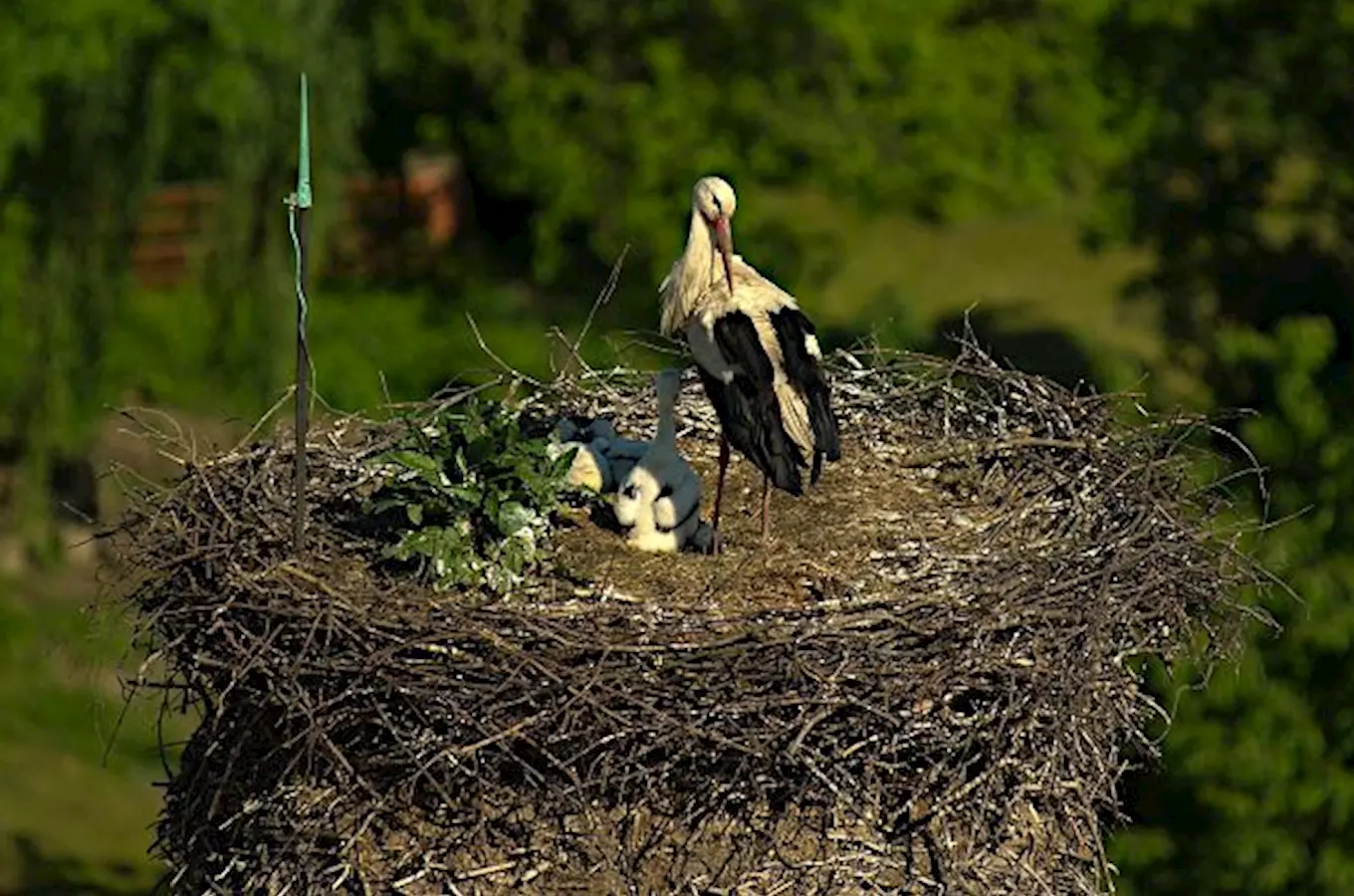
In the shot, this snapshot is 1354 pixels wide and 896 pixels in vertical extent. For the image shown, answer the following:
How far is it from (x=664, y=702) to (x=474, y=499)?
1058mm

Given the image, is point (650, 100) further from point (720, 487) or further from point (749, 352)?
point (749, 352)

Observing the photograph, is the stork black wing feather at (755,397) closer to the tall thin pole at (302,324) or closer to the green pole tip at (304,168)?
the tall thin pole at (302,324)

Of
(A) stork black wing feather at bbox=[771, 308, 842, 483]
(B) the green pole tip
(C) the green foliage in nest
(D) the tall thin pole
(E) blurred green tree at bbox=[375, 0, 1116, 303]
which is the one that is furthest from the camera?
(E) blurred green tree at bbox=[375, 0, 1116, 303]

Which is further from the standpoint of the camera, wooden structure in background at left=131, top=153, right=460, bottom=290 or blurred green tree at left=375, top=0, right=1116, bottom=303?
wooden structure in background at left=131, top=153, right=460, bottom=290

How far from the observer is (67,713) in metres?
23.5

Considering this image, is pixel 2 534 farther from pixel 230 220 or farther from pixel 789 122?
pixel 789 122

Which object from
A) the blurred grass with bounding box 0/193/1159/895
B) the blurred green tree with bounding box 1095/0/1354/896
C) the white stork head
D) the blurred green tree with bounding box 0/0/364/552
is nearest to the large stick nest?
the white stork head

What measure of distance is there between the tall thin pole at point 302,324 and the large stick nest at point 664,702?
0.58 ft

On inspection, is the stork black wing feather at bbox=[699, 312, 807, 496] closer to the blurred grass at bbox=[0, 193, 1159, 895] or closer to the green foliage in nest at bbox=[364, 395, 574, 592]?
the green foliage in nest at bbox=[364, 395, 574, 592]

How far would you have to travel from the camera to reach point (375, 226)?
3192 cm

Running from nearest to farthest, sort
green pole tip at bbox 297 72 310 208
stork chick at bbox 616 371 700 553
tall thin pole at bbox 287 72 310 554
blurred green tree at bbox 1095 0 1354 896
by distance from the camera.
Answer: green pole tip at bbox 297 72 310 208
tall thin pole at bbox 287 72 310 554
stork chick at bbox 616 371 700 553
blurred green tree at bbox 1095 0 1354 896

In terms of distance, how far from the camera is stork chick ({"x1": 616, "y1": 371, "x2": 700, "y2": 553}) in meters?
9.44

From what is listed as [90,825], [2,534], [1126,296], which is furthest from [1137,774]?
[2,534]

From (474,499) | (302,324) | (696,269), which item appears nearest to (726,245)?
(696,269)
